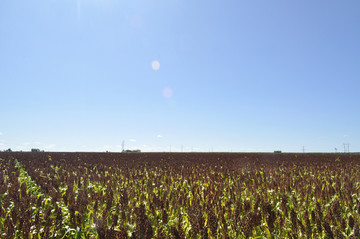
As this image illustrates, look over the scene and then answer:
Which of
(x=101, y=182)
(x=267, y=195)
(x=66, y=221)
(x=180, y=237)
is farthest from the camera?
(x=101, y=182)

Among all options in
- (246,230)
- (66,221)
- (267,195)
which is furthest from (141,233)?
(267,195)

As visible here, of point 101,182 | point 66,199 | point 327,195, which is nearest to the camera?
point 66,199

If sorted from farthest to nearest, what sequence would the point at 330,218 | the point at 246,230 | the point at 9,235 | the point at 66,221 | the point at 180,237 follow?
the point at 66,221 → the point at 330,218 → the point at 246,230 → the point at 9,235 → the point at 180,237

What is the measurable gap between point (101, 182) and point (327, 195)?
742 centimetres

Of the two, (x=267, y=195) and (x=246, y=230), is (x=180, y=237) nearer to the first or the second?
(x=246, y=230)

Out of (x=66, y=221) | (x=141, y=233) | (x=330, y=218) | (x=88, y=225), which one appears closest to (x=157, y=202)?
(x=88, y=225)

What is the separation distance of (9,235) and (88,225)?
1.48 meters

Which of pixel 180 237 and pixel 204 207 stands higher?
pixel 180 237

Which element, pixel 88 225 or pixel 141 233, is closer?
pixel 141 233

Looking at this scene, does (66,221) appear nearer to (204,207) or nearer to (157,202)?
(157,202)

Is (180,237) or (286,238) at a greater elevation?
(180,237)

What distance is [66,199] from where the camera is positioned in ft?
16.8

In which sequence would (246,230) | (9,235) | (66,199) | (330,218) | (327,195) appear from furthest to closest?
(327,195)
(66,199)
(330,218)
(246,230)
(9,235)

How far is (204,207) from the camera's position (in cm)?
475
